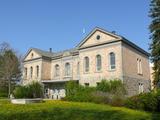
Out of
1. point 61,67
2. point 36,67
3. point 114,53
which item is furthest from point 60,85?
point 114,53

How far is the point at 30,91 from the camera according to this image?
45.4m

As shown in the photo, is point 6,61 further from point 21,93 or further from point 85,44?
point 85,44

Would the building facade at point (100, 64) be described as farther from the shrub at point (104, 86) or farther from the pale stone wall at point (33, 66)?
the shrub at point (104, 86)

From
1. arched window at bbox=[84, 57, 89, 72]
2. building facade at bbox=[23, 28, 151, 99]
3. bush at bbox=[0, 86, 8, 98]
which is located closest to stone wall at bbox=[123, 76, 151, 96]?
building facade at bbox=[23, 28, 151, 99]

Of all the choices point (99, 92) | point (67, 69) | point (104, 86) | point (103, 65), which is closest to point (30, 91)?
point (67, 69)

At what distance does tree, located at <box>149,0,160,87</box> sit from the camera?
35966 mm

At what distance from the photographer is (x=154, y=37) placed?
37.7 metres

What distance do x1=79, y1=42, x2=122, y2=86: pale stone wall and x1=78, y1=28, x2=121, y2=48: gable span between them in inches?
34.2

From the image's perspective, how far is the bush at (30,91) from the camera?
4480 centimetres

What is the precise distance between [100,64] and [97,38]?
4.25m

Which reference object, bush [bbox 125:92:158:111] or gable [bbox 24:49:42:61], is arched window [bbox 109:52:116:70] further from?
gable [bbox 24:49:42:61]

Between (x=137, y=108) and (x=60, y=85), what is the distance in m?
25.2

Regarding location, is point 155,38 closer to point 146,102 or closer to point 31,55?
point 146,102

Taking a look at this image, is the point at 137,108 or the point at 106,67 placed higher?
the point at 106,67
